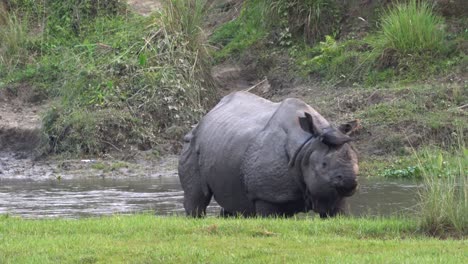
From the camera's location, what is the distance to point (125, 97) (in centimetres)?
2064

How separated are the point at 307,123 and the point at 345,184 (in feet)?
2.73

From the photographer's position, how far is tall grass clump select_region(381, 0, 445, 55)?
65.1ft

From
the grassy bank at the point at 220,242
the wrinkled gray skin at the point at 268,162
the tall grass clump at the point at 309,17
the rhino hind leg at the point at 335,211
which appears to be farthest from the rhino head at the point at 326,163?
the tall grass clump at the point at 309,17

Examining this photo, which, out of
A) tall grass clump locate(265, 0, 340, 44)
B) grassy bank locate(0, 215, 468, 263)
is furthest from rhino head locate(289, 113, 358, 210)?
tall grass clump locate(265, 0, 340, 44)

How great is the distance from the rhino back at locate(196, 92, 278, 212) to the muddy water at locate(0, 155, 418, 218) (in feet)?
4.60

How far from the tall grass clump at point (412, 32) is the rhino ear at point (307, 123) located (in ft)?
28.3

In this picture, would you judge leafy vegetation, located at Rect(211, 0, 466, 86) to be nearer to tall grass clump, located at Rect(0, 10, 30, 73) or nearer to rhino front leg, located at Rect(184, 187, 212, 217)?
tall grass clump, located at Rect(0, 10, 30, 73)

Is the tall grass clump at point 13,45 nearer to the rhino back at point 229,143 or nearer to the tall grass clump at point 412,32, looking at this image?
the tall grass clump at point 412,32

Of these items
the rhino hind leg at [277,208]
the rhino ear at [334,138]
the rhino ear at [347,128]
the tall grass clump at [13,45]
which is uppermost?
the rhino ear at [347,128]

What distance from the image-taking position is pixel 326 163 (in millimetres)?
11258

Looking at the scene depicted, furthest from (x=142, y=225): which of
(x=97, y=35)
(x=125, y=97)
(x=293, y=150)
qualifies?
(x=97, y=35)

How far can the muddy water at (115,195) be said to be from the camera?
14570 millimetres

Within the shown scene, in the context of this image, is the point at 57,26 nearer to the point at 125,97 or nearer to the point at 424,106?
the point at 125,97

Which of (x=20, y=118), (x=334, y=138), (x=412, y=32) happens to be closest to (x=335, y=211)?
(x=334, y=138)
